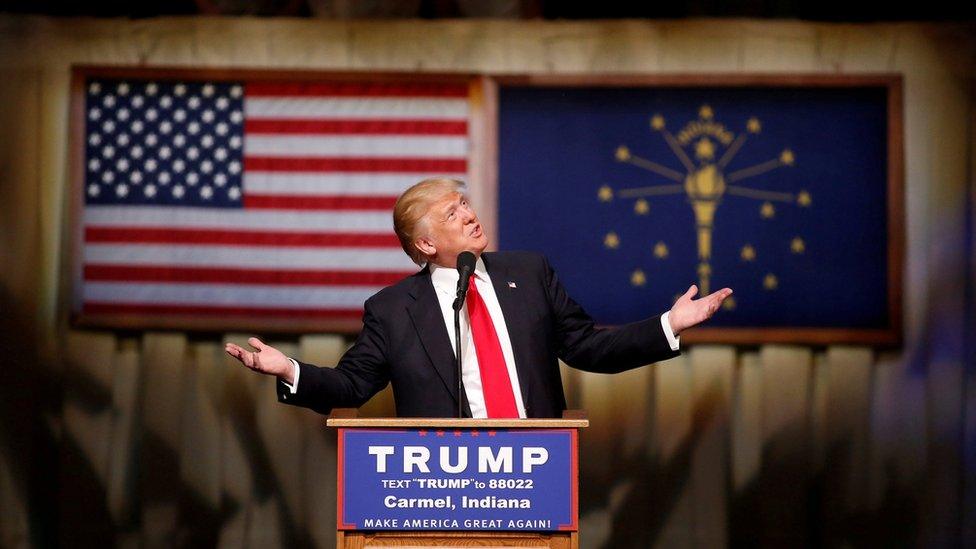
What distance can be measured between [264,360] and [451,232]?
0.63m

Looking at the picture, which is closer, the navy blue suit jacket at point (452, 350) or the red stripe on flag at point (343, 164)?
the navy blue suit jacket at point (452, 350)

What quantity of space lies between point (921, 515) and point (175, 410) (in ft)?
10.4

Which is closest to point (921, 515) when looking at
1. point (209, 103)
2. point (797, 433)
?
point (797, 433)

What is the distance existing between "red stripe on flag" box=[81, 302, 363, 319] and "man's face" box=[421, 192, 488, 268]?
81.1 inches

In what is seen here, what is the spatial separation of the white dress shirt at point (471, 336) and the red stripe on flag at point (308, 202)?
207 cm

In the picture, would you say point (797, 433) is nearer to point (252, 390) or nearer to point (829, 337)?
point (829, 337)

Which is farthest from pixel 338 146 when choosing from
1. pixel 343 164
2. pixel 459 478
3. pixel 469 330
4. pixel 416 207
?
pixel 459 478

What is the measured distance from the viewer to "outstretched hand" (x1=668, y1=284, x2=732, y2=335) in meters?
3.07

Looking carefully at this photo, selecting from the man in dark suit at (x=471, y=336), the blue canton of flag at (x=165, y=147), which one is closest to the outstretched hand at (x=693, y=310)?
the man in dark suit at (x=471, y=336)

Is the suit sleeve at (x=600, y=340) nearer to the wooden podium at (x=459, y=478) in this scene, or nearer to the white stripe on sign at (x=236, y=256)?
the wooden podium at (x=459, y=478)

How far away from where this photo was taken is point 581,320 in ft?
11.3

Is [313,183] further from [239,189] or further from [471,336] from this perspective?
[471,336]

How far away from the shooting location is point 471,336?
3260mm

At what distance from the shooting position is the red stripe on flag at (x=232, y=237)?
539 cm
